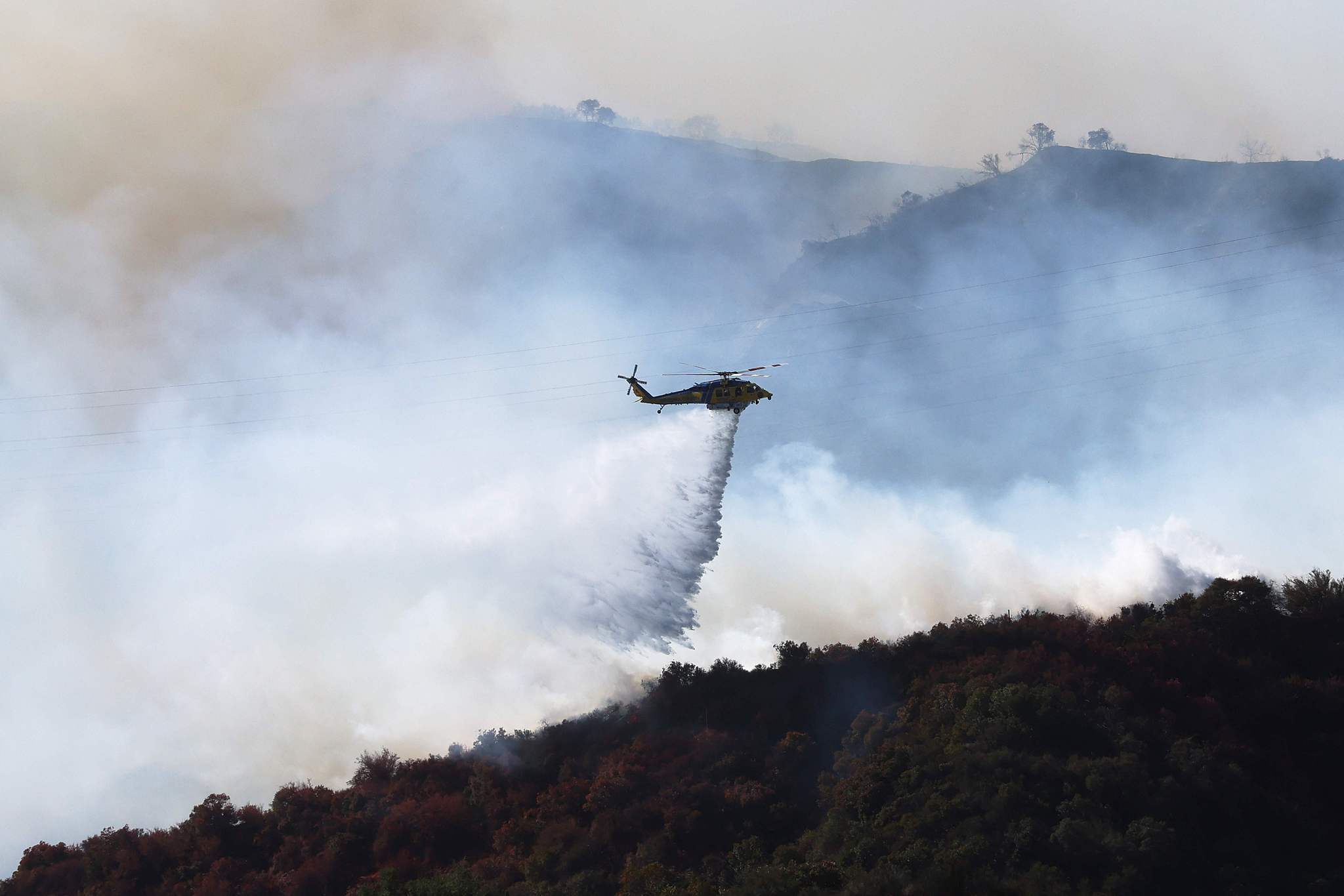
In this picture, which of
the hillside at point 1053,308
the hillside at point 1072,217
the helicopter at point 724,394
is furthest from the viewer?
the hillside at point 1072,217

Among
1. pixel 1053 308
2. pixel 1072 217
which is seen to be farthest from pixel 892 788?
pixel 1072 217

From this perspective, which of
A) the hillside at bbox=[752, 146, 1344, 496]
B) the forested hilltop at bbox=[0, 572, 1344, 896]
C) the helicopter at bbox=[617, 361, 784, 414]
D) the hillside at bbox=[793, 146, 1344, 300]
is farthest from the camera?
the hillside at bbox=[793, 146, 1344, 300]

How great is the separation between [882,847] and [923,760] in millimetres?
7548

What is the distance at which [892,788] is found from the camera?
58.6m

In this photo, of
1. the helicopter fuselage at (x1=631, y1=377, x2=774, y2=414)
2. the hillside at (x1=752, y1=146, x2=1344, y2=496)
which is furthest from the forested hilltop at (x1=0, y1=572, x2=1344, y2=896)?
the hillside at (x1=752, y1=146, x2=1344, y2=496)

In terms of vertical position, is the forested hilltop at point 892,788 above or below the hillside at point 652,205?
below

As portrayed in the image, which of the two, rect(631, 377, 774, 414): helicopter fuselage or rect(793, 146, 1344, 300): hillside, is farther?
rect(793, 146, 1344, 300): hillside

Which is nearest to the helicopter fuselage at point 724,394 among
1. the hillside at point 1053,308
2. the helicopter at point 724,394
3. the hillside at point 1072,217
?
the helicopter at point 724,394

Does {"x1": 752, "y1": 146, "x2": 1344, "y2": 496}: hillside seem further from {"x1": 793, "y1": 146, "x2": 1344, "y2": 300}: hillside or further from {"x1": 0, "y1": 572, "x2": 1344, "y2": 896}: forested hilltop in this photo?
{"x1": 0, "y1": 572, "x2": 1344, "y2": 896}: forested hilltop

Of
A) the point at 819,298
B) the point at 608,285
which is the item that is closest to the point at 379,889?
the point at 608,285

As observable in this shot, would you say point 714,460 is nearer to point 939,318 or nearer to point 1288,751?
point 1288,751

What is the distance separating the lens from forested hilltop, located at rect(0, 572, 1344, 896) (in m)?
52.4

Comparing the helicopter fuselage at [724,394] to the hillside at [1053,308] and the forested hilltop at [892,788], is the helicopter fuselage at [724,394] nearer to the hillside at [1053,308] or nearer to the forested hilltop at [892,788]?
the forested hilltop at [892,788]

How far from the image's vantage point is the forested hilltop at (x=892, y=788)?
5241 cm
